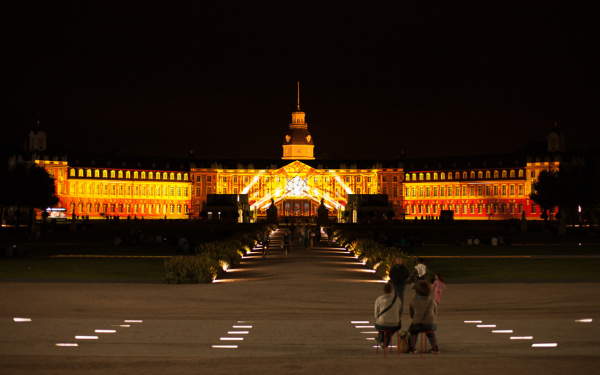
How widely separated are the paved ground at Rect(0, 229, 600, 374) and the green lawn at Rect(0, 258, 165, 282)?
3.98m

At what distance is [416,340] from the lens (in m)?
17.0

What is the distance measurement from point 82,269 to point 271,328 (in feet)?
71.3

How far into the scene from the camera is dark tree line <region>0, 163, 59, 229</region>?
112m

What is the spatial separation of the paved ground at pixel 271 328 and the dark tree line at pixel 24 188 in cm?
8369

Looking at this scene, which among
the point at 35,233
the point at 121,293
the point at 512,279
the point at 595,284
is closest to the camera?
the point at 121,293

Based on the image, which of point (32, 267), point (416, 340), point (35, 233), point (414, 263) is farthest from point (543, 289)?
point (35, 233)

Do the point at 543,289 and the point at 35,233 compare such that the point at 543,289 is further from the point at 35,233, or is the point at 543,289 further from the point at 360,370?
the point at 35,233

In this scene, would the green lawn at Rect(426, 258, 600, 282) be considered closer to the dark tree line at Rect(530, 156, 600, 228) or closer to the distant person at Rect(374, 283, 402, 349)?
the distant person at Rect(374, 283, 402, 349)

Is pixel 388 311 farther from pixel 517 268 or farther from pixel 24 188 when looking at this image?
pixel 24 188

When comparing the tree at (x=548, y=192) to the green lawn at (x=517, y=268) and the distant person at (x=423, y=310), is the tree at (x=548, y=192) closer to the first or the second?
the green lawn at (x=517, y=268)

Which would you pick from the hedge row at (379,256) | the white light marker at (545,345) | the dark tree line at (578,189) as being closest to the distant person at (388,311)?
the white light marker at (545,345)

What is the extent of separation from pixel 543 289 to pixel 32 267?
23156mm

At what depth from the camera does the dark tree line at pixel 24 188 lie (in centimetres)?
11231

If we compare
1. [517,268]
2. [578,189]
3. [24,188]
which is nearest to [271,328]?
[517,268]
